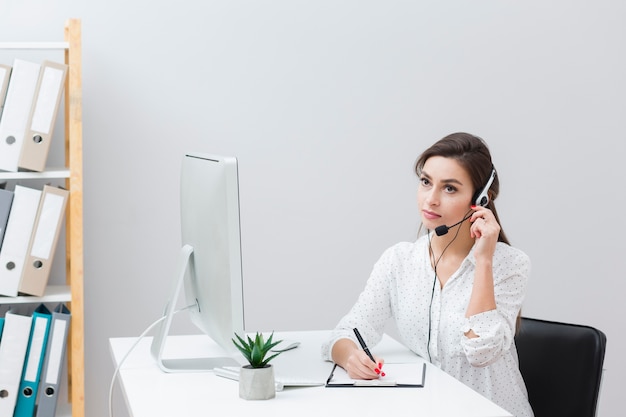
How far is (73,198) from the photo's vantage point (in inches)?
105

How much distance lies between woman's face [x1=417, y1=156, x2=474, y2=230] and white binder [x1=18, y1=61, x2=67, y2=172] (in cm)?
121

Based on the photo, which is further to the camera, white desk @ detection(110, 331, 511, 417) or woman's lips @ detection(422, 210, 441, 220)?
woman's lips @ detection(422, 210, 441, 220)

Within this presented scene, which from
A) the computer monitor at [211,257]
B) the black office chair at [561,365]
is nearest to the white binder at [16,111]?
the computer monitor at [211,257]

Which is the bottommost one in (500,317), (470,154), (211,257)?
(500,317)

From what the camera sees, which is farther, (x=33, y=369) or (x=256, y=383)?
(x=33, y=369)

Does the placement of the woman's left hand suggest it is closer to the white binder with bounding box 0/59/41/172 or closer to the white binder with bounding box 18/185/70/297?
the white binder with bounding box 18/185/70/297

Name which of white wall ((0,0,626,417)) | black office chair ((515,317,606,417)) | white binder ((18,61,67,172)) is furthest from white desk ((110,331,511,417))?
white wall ((0,0,626,417))

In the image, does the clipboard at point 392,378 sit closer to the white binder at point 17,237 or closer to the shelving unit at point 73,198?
the shelving unit at point 73,198

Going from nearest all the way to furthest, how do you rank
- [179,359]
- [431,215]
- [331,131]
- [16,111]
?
[179,359], [431,215], [16,111], [331,131]

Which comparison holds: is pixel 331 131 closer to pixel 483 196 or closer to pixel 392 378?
pixel 483 196

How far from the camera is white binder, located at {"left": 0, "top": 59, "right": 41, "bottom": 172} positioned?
263cm

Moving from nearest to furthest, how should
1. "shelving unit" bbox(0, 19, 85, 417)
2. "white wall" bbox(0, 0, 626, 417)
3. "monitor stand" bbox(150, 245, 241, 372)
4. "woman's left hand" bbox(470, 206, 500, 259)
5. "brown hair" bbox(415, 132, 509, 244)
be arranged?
"monitor stand" bbox(150, 245, 241, 372) < "woman's left hand" bbox(470, 206, 500, 259) < "brown hair" bbox(415, 132, 509, 244) < "shelving unit" bbox(0, 19, 85, 417) < "white wall" bbox(0, 0, 626, 417)

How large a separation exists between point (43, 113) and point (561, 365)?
1.69 metres

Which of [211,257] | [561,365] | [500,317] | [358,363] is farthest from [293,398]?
[561,365]
